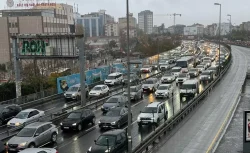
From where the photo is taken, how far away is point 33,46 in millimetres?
35000

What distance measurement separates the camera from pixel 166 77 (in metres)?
47.7

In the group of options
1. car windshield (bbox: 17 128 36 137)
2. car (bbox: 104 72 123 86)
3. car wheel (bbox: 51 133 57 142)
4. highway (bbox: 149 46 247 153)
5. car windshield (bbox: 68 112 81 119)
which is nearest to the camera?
car windshield (bbox: 17 128 36 137)

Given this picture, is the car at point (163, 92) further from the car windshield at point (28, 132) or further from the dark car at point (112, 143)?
the car windshield at point (28, 132)

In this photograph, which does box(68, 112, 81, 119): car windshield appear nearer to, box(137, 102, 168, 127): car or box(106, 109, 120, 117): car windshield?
box(106, 109, 120, 117): car windshield

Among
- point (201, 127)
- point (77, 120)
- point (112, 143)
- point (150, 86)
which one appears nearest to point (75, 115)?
point (77, 120)

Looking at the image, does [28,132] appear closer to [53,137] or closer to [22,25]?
[53,137]

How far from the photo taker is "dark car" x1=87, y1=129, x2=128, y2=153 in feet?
55.0

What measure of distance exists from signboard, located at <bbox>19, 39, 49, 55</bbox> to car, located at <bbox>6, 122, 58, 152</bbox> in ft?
50.8

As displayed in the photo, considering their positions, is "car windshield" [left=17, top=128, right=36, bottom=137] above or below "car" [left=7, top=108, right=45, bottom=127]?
above

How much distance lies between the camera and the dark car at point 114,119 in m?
23.2

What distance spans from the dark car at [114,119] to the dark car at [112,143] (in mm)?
5000

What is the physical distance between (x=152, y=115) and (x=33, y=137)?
8694 millimetres

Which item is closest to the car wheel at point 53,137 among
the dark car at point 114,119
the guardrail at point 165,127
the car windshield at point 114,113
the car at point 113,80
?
the dark car at point 114,119

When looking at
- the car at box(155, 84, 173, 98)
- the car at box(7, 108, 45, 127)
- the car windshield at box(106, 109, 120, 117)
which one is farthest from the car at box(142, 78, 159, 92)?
the car at box(7, 108, 45, 127)
